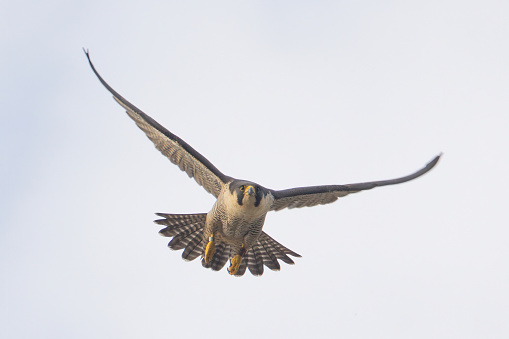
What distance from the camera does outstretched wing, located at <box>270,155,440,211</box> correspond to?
58.6 ft

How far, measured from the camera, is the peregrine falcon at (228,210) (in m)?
16.8

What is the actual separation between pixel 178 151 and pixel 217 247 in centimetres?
240

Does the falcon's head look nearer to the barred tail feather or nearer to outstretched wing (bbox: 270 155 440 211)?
outstretched wing (bbox: 270 155 440 211)

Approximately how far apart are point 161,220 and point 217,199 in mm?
1819

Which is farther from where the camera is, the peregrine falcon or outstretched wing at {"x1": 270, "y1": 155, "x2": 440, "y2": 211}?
outstretched wing at {"x1": 270, "y1": 155, "x2": 440, "y2": 211}

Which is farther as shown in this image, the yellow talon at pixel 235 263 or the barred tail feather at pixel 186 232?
the barred tail feather at pixel 186 232

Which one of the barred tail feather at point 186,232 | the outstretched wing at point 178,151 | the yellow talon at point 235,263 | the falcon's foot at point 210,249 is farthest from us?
the barred tail feather at point 186,232

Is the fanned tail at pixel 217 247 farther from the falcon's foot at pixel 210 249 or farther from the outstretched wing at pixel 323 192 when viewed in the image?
the outstretched wing at pixel 323 192

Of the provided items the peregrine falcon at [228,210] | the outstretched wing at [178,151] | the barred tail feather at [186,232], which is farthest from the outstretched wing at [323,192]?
the barred tail feather at [186,232]

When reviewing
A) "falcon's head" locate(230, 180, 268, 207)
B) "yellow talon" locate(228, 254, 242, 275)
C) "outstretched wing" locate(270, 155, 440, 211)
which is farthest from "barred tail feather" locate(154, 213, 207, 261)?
"falcon's head" locate(230, 180, 268, 207)

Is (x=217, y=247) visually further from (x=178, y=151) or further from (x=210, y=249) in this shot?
(x=178, y=151)

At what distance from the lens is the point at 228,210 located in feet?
55.3

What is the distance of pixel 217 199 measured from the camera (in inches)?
689

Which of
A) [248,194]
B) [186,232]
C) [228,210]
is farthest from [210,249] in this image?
[248,194]
